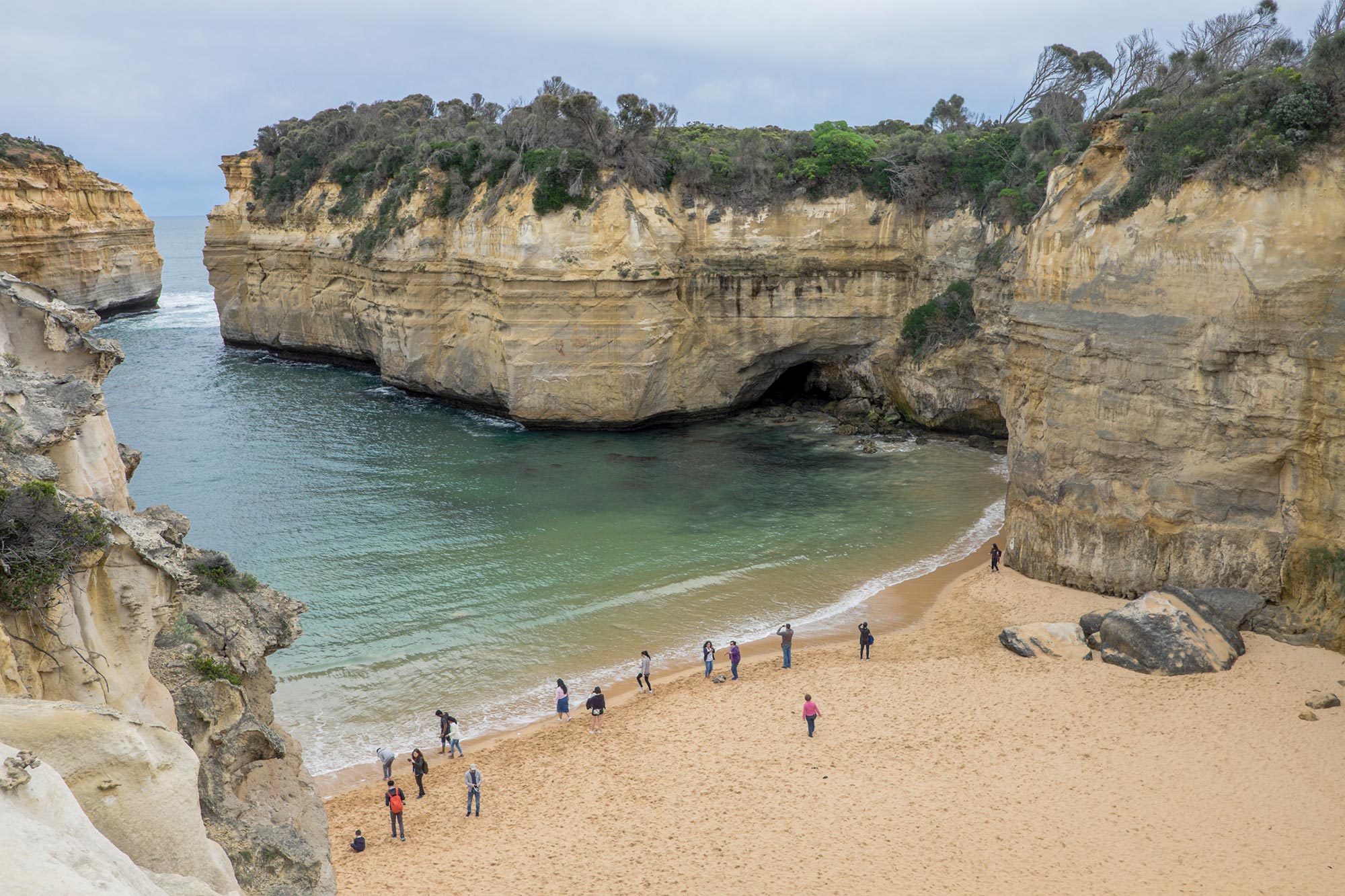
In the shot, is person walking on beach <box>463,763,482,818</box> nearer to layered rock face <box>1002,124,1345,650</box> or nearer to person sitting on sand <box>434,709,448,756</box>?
person sitting on sand <box>434,709,448,756</box>

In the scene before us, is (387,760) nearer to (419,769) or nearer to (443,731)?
(419,769)

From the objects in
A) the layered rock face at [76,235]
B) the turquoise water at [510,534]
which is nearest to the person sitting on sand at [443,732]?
the turquoise water at [510,534]

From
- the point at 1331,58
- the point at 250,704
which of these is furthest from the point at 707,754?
the point at 1331,58

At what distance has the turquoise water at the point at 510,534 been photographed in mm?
19688

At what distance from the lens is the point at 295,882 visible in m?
8.38

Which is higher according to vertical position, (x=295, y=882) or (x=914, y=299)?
(x=914, y=299)

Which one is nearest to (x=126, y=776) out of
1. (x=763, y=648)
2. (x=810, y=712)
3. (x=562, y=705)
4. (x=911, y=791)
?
(x=911, y=791)

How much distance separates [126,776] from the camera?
6.18 m

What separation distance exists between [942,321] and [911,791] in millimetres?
23530

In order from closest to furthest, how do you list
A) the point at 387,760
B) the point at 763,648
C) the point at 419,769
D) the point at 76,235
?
the point at 419,769, the point at 387,760, the point at 763,648, the point at 76,235

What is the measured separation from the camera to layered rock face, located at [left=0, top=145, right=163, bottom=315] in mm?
58969

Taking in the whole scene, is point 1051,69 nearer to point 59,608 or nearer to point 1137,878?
point 1137,878

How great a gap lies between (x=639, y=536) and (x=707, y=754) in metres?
10.9

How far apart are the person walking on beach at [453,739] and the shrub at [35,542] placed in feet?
32.7
